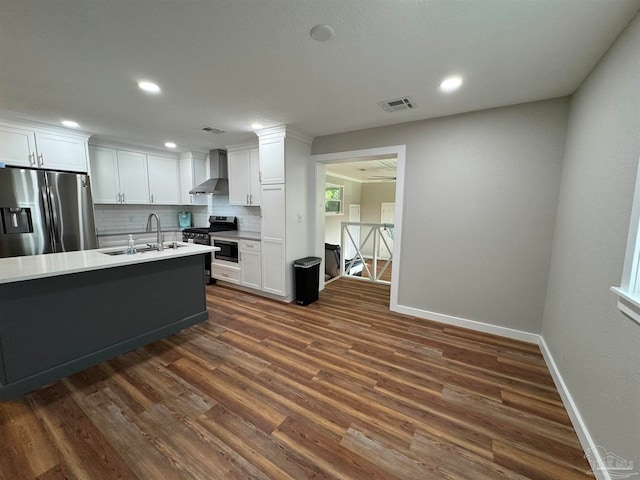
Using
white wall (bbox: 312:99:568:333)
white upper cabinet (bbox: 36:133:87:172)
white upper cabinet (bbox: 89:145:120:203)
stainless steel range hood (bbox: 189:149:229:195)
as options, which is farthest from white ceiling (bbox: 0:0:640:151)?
stainless steel range hood (bbox: 189:149:229:195)

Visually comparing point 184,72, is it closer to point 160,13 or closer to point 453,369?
point 160,13

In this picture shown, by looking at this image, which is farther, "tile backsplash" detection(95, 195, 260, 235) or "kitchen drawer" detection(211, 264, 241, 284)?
"tile backsplash" detection(95, 195, 260, 235)

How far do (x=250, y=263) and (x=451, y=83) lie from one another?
11.4ft

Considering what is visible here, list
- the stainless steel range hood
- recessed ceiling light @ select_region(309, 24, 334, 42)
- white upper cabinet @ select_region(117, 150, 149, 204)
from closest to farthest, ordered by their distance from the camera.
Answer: recessed ceiling light @ select_region(309, 24, 334, 42)
white upper cabinet @ select_region(117, 150, 149, 204)
the stainless steel range hood

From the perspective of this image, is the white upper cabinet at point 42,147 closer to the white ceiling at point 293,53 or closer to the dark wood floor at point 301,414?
the white ceiling at point 293,53

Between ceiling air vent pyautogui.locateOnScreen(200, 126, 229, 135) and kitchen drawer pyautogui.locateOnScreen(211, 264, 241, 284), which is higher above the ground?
ceiling air vent pyautogui.locateOnScreen(200, 126, 229, 135)

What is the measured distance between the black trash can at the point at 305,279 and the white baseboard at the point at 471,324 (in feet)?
3.96

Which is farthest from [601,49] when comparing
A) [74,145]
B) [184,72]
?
[74,145]

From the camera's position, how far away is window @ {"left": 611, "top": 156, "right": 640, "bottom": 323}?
1.22 m

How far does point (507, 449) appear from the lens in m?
1.50

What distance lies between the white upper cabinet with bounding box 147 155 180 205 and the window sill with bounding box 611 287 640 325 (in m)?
6.21

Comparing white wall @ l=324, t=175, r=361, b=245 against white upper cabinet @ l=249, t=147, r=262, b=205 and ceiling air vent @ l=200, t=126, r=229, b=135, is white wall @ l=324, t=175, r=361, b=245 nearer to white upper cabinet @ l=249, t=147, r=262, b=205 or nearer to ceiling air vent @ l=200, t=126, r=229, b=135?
white upper cabinet @ l=249, t=147, r=262, b=205

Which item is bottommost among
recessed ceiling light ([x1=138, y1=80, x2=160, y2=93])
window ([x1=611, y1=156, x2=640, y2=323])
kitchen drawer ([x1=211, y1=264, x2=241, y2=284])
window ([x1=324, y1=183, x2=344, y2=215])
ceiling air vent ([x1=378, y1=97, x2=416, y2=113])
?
kitchen drawer ([x1=211, y1=264, x2=241, y2=284])

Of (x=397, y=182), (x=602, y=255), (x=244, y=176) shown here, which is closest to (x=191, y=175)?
(x=244, y=176)
